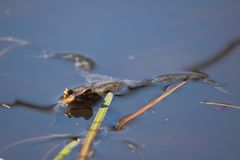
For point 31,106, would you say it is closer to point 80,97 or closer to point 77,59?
point 80,97

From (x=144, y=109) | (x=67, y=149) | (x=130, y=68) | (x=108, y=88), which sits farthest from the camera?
(x=130, y=68)

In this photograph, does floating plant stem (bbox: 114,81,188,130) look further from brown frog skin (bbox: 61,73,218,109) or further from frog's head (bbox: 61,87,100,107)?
frog's head (bbox: 61,87,100,107)

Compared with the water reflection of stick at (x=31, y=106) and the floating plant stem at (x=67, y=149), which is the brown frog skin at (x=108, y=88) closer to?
the water reflection of stick at (x=31, y=106)

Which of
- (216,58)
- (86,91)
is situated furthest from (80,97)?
(216,58)

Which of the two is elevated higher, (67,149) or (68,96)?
(68,96)

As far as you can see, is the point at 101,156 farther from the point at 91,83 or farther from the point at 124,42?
the point at 124,42

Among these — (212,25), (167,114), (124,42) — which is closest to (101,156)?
(167,114)

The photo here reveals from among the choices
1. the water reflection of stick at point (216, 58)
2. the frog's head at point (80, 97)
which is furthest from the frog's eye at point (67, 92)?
the water reflection of stick at point (216, 58)
